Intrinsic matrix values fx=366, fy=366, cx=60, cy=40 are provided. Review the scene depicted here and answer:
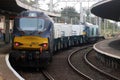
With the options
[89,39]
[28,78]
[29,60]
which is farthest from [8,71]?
[89,39]

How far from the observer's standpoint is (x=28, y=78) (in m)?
16.0

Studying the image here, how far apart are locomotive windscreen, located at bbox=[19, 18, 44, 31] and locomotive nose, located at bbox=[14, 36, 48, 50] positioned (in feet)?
2.19

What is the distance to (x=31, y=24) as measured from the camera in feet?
59.6

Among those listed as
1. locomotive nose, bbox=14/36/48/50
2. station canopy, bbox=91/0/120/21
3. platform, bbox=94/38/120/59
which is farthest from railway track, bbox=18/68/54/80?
station canopy, bbox=91/0/120/21

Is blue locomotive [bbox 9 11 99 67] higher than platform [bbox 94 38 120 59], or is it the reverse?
blue locomotive [bbox 9 11 99 67]

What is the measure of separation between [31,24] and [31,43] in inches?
50.5

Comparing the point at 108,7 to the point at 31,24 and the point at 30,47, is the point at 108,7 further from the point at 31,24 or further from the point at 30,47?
the point at 30,47

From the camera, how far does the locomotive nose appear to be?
1728 cm

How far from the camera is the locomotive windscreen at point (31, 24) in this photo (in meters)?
18.0

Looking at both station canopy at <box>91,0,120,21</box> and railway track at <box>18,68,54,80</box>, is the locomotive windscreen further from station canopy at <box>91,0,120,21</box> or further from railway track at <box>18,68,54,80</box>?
station canopy at <box>91,0,120,21</box>

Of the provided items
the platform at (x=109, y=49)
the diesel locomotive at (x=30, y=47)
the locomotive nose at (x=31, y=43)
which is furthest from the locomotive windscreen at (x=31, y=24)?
the platform at (x=109, y=49)

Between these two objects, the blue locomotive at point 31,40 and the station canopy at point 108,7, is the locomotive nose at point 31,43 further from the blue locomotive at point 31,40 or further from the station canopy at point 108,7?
the station canopy at point 108,7

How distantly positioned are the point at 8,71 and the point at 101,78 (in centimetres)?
418

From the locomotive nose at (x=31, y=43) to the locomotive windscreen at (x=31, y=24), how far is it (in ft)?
2.19
